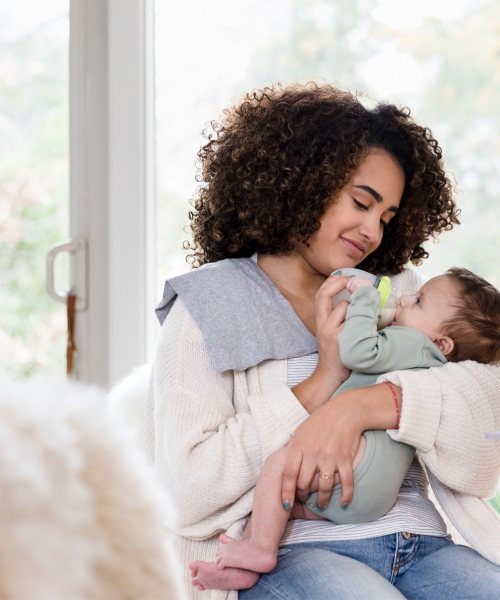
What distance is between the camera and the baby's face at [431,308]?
4.02ft

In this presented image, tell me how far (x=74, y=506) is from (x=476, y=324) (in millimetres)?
997

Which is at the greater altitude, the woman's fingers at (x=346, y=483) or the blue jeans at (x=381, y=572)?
the woman's fingers at (x=346, y=483)

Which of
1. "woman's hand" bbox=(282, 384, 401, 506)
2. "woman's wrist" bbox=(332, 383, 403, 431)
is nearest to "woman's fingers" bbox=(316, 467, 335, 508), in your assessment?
"woman's hand" bbox=(282, 384, 401, 506)

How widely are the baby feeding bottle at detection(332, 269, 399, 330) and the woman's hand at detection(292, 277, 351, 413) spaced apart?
0.05 meters

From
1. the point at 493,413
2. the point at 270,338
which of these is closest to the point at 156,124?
the point at 270,338

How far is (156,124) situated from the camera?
2.00 metres

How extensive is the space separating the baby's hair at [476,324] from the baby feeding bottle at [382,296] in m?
0.13

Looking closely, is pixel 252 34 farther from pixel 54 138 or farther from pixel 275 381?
pixel 275 381

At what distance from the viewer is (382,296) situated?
1251 mm

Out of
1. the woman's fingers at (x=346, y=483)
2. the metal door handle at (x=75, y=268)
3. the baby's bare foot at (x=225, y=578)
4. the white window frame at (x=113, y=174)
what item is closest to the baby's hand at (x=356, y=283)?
the woman's fingers at (x=346, y=483)

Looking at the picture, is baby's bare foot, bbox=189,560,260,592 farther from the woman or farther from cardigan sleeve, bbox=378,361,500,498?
cardigan sleeve, bbox=378,361,500,498

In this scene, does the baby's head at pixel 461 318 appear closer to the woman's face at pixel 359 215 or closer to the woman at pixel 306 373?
the woman at pixel 306 373

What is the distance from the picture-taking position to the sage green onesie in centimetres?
106

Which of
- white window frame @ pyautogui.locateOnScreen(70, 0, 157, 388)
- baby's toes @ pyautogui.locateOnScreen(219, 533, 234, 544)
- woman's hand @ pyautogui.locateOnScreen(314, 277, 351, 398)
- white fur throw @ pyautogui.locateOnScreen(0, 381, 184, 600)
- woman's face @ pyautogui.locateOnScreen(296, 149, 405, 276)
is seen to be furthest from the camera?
white window frame @ pyautogui.locateOnScreen(70, 0, 157, 388)
